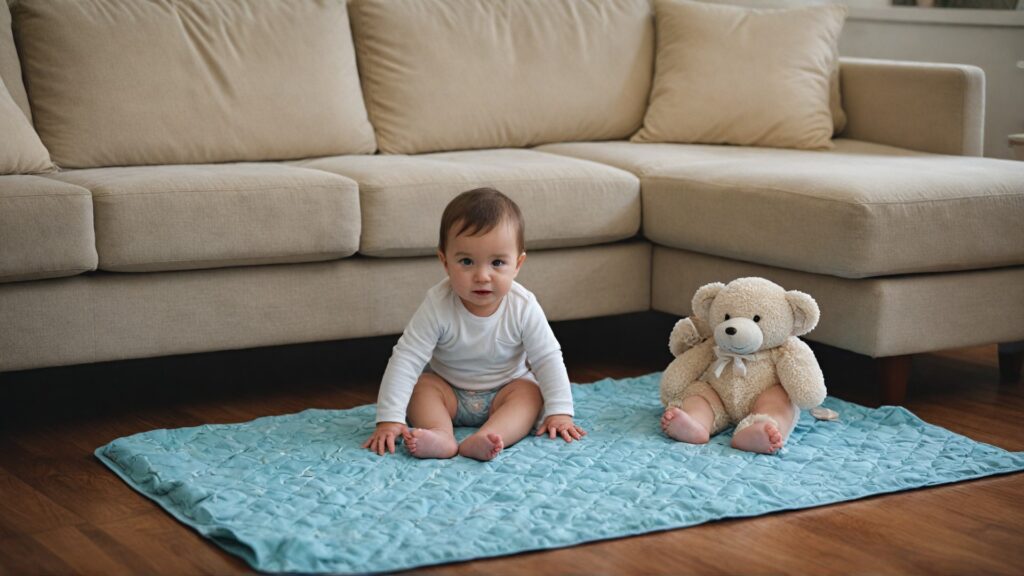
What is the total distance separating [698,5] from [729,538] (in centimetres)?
210

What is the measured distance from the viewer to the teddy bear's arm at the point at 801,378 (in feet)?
7.17

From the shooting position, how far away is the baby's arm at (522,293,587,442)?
2.20 metres

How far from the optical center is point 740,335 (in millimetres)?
2193

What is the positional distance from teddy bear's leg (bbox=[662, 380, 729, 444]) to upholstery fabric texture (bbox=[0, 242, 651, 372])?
1.80 feet

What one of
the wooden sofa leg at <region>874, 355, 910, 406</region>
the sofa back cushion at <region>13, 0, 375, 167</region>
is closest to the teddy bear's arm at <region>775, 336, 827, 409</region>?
the wooden sofa leg at <region>874, 355, 910, 406</region>

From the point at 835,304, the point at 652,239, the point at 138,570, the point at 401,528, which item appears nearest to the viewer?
the point at 138,570

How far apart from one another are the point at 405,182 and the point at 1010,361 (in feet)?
4.57

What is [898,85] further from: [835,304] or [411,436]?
[411,436]

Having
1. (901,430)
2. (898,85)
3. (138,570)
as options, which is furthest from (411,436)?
(898,85)

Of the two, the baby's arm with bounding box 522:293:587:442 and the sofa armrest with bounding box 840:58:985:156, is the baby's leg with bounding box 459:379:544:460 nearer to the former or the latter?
the baby's arm with bounding box 522:293:587:442

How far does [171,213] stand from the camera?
2330mm

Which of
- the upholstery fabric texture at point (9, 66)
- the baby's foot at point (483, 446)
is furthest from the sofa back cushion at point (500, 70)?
the baby's foot at point (483, 446)

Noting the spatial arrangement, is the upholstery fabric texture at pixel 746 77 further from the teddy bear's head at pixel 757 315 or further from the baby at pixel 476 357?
the baby at pixel 476 357

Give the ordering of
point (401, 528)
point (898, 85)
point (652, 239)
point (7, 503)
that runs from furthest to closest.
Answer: point (898, 85), point (652, 239), point (7, 503), point (401, 528)
